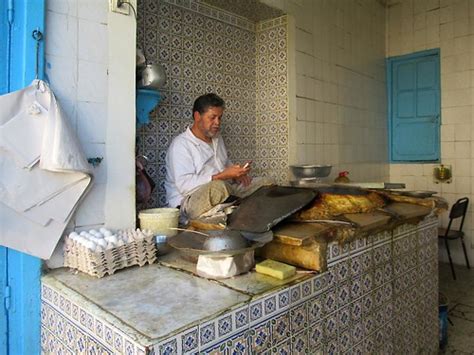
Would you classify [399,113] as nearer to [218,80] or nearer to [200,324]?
[218,80]

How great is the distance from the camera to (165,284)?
4.72 feet

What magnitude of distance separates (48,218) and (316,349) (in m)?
1.21

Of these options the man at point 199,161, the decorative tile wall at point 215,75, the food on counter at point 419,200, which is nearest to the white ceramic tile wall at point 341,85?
the decorative tile wall at point 215,75

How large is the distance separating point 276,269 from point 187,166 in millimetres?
1231

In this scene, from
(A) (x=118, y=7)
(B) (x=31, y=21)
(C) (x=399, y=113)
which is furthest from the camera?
(C) (x=399, y=113)

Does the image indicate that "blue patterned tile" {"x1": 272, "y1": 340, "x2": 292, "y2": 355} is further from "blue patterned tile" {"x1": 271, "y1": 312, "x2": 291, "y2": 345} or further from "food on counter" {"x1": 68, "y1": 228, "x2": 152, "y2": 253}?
"food on counter" {"x1": 68, "y1": 228, "x2": 152, "y2": 253}

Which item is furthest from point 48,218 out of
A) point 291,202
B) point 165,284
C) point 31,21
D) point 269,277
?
point 291,202

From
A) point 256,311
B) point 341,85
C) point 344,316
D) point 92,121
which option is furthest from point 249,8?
point 256,311

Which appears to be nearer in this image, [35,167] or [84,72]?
[35,167]

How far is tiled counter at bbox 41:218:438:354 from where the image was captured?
1139 millimetres

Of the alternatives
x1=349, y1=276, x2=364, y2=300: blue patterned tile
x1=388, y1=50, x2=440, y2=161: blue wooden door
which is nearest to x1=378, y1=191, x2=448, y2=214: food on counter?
x1=349, y1=276, x2=364, y2=300: blue patterned tile

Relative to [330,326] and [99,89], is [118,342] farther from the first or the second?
[99,89]

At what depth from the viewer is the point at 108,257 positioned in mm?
1549

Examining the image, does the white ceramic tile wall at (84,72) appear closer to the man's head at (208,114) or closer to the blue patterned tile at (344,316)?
the man's head at (208,114)
